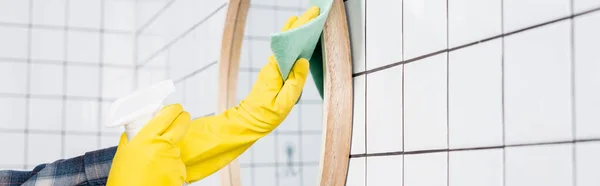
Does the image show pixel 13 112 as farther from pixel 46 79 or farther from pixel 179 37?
pixel 179 37

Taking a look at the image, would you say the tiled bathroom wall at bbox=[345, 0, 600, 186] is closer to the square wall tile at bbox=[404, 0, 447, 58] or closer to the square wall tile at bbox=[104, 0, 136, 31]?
the square wall tile at bbox=[404, 0, 447, 58]

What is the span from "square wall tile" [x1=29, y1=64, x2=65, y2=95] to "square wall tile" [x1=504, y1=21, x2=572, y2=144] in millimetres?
1754

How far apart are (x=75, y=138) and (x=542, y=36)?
1.79 metres

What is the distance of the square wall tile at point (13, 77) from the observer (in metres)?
2.17

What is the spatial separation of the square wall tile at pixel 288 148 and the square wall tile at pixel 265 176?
0.03 meters

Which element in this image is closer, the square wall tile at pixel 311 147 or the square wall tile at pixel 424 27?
the square wall tile at pixel 424 27

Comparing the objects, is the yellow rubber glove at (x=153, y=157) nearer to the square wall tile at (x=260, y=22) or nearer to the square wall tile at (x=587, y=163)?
the square wall tile at (x=260, y=22)

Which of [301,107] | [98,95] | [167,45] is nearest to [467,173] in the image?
[301,107]

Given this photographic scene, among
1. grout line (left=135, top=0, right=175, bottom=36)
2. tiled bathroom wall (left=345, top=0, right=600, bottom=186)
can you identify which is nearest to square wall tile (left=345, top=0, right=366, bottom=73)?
tiled bathroom wall (left=345, top=0, right=600, bottom=186)

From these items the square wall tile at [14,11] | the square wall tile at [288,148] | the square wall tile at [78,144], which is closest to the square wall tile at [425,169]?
the square wall tile at [288,148]

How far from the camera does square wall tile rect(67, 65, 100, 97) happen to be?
2.25 metres

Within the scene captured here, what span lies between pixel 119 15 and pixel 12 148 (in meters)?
0.51

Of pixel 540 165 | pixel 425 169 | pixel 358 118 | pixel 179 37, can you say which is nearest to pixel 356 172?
pixel 358 118

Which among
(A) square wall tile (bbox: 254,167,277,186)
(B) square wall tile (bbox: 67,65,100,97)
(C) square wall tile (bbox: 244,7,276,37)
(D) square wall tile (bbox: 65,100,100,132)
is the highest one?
(C) square wall tile (bbox: 244,7,276,37)
